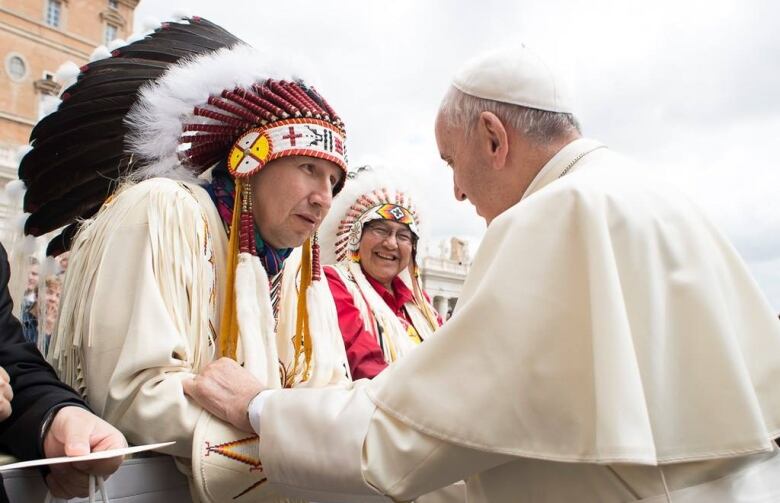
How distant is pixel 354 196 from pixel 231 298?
2.51 m

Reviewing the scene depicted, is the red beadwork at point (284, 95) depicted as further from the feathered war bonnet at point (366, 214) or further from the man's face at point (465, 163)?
the feathered war bonnet at point (366, 214)

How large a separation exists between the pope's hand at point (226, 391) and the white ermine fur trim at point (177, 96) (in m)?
0.90

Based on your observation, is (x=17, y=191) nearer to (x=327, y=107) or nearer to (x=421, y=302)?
(x=327, y=107)

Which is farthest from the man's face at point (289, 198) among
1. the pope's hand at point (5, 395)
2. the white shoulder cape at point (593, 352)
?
the pope's hand at point (5, 395)

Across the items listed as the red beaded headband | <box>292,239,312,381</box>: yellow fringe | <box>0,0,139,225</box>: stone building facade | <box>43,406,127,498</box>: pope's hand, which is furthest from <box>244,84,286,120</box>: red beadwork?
<box>0,0,139,225</box>: stone building facade

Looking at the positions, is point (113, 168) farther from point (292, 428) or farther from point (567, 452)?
point (567, 452)

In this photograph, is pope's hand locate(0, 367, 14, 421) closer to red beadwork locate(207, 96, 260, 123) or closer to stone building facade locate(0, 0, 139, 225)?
red beadwork locate(207, 96, 260, 123)

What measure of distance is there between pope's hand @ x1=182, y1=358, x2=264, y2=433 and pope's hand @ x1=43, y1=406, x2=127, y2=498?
0.30m

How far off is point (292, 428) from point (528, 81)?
1.26 meters

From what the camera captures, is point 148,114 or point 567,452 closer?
point 567,452

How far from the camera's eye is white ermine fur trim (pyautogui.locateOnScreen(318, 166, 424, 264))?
4535mm

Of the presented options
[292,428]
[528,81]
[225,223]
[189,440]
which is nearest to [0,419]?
[189,440]

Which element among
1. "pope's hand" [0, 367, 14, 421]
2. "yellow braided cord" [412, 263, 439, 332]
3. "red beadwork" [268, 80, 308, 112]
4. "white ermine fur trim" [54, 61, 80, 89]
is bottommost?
"yellow braided cord" [412, 263, 439, 332]

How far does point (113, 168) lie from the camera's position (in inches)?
94.7
